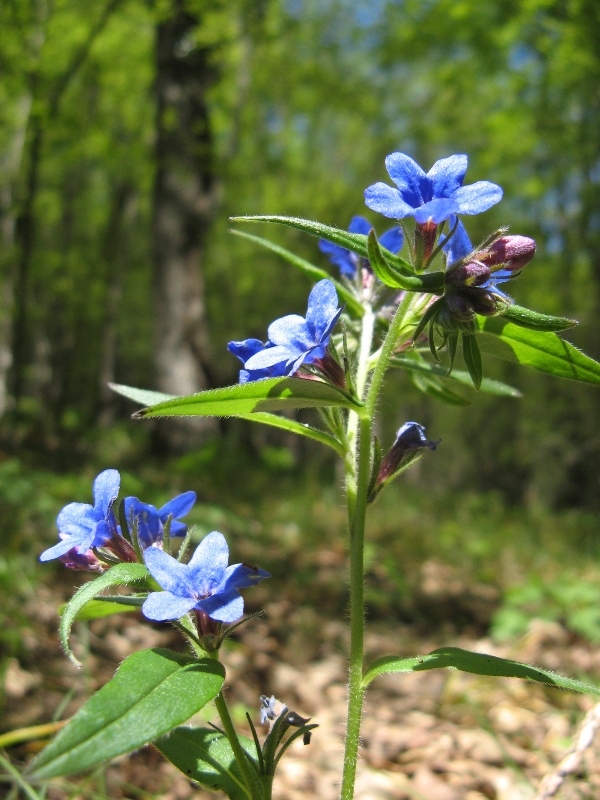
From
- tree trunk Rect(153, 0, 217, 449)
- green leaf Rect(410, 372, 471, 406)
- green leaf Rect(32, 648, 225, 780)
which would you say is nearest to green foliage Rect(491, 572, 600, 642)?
green leaf Rect(410, 372, 471, 406)

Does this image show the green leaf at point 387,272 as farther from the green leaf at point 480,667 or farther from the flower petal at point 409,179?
the green leaf at point 480,667

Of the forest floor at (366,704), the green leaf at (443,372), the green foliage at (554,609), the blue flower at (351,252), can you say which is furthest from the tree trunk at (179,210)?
the green leaf at (443,372)

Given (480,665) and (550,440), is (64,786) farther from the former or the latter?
(550,440)

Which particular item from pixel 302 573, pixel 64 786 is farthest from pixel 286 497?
pixel 64 786

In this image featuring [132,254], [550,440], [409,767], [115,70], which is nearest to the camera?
[409,767]

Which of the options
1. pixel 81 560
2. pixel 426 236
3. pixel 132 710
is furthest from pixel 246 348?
pixel 132 710

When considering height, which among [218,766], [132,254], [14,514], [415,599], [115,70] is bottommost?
[415,599]
